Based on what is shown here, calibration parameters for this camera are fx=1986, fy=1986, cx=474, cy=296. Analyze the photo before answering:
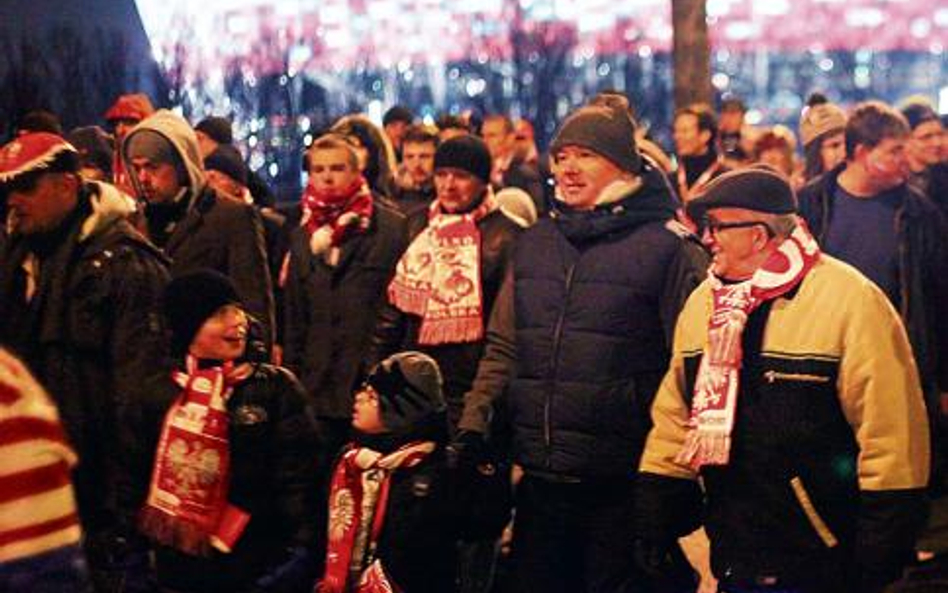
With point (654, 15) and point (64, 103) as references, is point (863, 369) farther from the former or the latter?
point (654, 15)

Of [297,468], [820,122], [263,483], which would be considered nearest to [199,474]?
[263,483]

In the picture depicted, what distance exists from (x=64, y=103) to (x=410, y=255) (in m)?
20.4

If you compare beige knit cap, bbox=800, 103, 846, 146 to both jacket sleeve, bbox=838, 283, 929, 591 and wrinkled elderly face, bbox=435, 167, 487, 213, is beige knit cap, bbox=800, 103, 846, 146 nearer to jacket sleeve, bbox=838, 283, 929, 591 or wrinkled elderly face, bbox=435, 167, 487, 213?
wrinkled elderly face, bbox=435, 167, 487, 213

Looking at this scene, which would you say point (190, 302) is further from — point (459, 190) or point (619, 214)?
point (459, 190)

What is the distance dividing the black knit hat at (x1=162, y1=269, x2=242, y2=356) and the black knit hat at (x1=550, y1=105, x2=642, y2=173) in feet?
4.29

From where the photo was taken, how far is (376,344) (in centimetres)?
845

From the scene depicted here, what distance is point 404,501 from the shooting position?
6844 millimetres

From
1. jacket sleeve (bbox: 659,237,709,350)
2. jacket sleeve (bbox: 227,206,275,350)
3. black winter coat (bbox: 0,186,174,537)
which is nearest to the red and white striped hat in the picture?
black winter coat (bbox: 0,186,174,537)

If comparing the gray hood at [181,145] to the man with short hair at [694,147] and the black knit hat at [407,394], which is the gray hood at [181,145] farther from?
the man with short hair at [694,147]

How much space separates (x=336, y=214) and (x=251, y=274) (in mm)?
483

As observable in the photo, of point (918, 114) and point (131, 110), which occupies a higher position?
point (131, 110)

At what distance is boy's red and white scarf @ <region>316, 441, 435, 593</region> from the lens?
6.85 metres

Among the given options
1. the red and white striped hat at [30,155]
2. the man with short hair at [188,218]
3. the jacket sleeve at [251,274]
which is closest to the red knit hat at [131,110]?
the man with short hair at [188,218]

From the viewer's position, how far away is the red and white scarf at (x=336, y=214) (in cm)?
874
